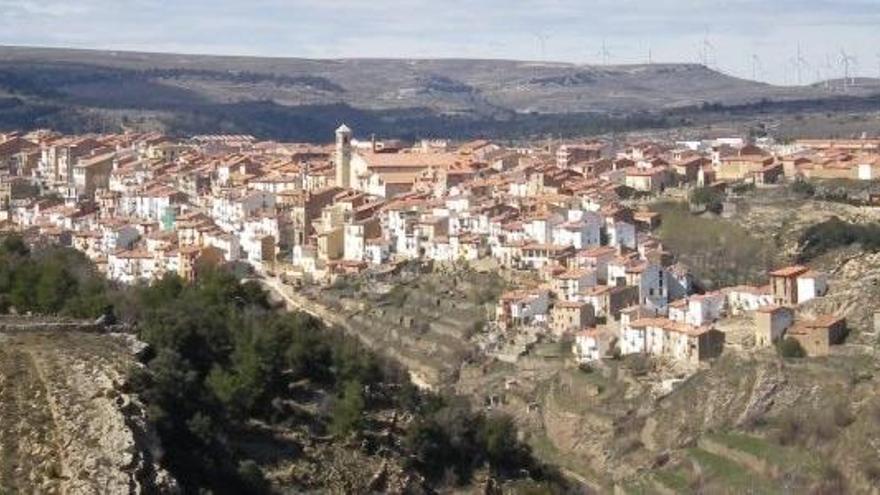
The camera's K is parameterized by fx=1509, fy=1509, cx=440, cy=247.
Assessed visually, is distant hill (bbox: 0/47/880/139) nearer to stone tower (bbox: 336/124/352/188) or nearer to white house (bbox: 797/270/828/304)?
stone tower (bbox: 336/124/352/188)

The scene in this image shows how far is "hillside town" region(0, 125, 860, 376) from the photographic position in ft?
101

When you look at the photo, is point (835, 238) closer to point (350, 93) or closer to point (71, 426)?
point (71, 426)

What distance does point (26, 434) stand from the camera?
39.0 ft

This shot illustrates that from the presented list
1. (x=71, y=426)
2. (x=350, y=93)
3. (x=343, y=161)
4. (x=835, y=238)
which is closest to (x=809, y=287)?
(x=835, y=238)

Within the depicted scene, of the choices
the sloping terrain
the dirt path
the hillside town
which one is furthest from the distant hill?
the dirt path

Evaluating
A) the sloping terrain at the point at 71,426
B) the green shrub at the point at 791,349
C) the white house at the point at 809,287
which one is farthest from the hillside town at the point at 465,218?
the sloping terrain at the point at 71,426

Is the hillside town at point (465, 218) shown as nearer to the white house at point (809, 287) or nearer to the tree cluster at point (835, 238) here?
the white house at point (809, 287)

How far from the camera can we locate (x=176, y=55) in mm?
166125

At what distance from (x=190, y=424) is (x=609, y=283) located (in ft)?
65.6

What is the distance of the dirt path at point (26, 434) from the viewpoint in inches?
434

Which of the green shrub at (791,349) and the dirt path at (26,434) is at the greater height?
the dirt path at (26,434)

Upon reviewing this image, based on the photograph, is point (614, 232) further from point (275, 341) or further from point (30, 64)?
point (30, 64)

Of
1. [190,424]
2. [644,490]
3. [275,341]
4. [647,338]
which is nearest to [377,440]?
[275,341]

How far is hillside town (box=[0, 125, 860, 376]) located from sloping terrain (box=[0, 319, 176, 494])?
16.9 m
